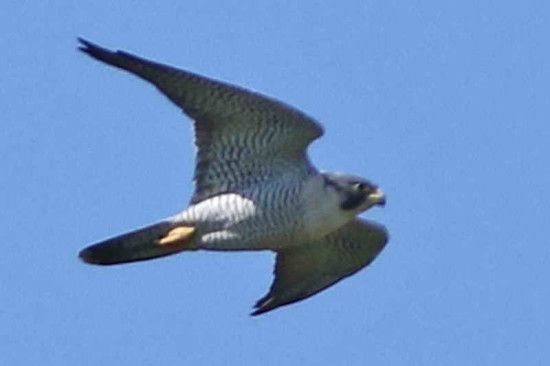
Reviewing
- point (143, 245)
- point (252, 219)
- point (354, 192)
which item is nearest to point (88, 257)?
point (143, 245)

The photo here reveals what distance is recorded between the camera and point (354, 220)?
22.4 m

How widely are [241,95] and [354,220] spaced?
75.4 inches

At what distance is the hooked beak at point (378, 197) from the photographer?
21594 millimetres

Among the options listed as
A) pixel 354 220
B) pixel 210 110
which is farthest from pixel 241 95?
pixel 354 220

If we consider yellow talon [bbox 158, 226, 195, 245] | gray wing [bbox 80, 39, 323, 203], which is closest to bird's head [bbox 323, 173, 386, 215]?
gray wing [bbox 80, 39, 323, 203]

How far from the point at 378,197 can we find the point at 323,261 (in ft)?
3.88

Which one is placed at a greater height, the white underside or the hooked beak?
the hooked beak

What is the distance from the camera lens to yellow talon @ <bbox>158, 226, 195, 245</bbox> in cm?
2120

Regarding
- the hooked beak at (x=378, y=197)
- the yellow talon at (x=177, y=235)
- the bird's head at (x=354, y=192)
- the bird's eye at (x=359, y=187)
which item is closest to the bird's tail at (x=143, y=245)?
the yellow talon at (x=177, y=235)

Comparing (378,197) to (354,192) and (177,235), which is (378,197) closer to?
(354,192)

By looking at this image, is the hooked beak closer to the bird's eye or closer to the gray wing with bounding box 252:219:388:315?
the bird's eye

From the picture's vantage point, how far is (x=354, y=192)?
2148 cm

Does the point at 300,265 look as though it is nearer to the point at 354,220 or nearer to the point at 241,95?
the point at 354,220

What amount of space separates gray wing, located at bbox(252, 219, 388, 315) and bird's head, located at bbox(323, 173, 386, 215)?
802mm
